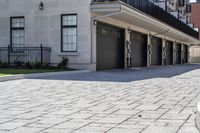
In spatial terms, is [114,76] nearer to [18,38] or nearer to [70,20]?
[70,20]

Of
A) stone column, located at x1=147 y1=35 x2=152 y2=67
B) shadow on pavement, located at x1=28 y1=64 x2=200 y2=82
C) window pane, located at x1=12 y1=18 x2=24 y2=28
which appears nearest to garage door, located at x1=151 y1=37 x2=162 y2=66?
stone column, located at x1=147 y1=35 x2=152 y2=67

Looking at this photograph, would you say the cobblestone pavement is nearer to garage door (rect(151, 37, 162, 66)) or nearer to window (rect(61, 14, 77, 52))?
window (rect(61, 14, 77, 52))

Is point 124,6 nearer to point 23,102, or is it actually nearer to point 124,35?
point 124,35

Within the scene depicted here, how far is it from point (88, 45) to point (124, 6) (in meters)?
2.83

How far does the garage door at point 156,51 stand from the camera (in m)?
35.8

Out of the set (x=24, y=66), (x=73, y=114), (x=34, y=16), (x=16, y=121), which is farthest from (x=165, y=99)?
(x=34, y=16)

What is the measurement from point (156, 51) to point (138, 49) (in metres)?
6.79

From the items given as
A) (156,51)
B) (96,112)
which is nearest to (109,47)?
(156,51)

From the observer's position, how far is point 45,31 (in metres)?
22.0

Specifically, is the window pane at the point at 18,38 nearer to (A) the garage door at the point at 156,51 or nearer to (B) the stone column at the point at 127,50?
(B) the stone column at the point at 127,50

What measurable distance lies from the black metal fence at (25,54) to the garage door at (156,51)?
15814 mm

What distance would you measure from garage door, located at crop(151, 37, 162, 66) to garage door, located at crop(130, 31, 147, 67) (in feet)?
10.5

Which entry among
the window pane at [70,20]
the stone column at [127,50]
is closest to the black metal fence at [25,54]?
the window pane at [70,20]

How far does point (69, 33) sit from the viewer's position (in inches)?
842
